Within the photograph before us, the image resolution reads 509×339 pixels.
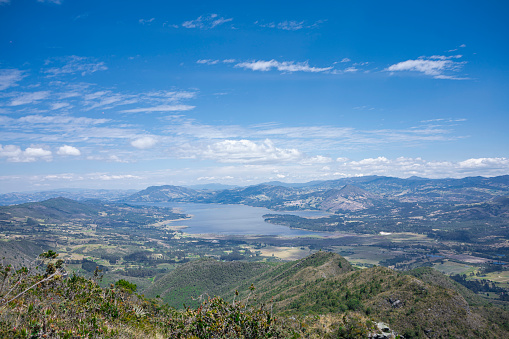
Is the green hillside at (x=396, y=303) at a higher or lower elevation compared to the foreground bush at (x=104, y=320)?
lower

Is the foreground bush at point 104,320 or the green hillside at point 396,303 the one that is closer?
the foreground bush at point 104,320

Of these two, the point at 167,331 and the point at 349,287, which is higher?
the point at 167,331

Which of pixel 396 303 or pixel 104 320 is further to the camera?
pixel 396 303

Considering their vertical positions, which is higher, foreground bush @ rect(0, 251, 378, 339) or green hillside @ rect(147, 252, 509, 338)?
foreground bush @ rect(0, 251, 378, 339)

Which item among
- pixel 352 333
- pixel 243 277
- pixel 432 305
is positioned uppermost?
pixel 352 333

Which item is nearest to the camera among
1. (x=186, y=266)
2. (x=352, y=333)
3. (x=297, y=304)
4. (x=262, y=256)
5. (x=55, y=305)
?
(x=55, y=305)

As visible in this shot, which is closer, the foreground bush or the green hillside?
the foreground bush

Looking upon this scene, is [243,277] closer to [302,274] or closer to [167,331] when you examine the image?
[302,274]

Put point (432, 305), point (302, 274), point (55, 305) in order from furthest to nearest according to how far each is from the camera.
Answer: point (302, 274)
point (432, 305)
point (55, 305)

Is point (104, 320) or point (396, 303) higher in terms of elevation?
point (104, 320)

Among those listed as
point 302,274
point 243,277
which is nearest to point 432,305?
point 302,274

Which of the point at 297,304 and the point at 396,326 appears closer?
the point at 396,326
